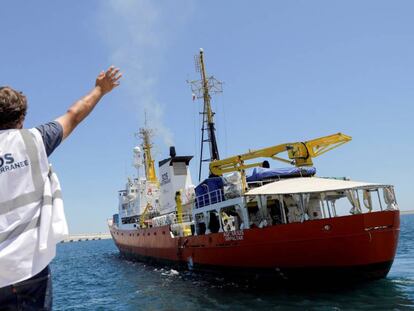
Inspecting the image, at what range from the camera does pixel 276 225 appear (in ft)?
46.0

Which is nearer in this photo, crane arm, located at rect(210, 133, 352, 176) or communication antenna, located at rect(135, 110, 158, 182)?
crane arm, located at rect(210, 133, 352, 176)

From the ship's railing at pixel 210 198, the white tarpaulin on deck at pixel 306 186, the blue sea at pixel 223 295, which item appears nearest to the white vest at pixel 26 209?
the blue sea at pixel 223 295

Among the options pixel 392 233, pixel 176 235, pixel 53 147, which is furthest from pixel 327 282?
pixel 53 147

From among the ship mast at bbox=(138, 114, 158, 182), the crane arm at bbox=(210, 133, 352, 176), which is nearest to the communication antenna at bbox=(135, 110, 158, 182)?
the ship mast at bbox=(138, 114, 158, 182)

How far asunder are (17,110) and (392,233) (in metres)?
13.4

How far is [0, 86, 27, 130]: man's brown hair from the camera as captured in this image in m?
1.99

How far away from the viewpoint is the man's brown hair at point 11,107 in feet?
6.52

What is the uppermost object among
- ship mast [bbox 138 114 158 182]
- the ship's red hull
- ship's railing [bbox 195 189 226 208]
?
ship mast [bbox 138 114 158 182]

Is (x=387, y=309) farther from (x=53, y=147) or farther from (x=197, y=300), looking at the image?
(x=53, y=147)

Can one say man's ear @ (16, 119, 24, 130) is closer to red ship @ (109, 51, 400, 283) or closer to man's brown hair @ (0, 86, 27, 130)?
man's brown hair @ (0, 86, 27, 130)

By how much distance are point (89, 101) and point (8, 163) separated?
60cm

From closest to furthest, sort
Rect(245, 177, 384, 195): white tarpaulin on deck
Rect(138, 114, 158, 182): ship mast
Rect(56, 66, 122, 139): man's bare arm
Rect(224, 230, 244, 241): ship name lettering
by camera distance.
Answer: Rect(56, 66, 122, 139): man's bare arm, Rect(245, 177, 384, 195): white tarpaulin on deck, Rect(224, 230, 244, 241): ship name lettering, Rect(138, 114, 158, 182): ship mast

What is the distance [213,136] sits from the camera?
984 inches

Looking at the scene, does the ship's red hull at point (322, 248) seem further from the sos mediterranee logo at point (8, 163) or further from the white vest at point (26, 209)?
the sos mediterranee logo at point (8, 163)
